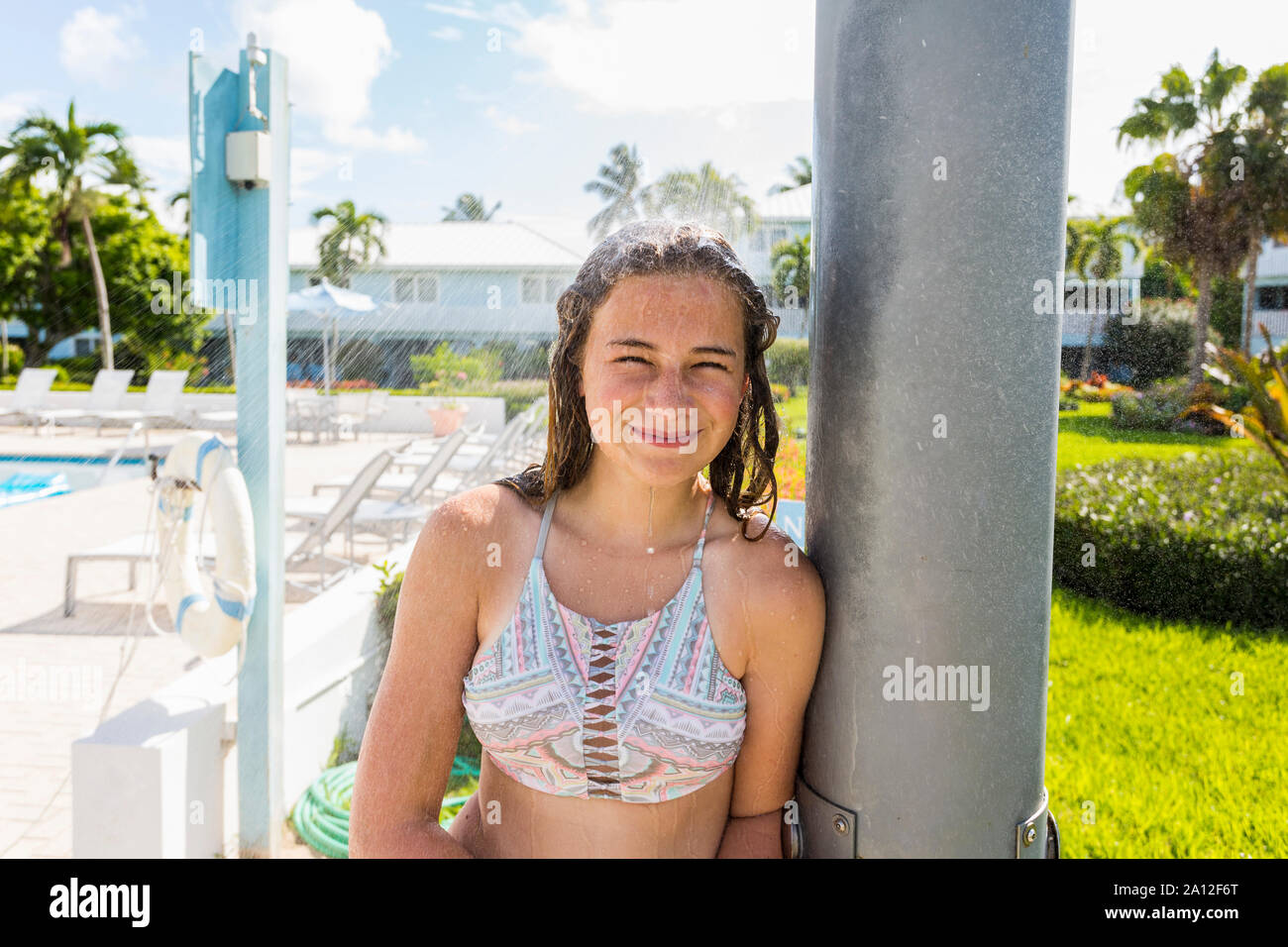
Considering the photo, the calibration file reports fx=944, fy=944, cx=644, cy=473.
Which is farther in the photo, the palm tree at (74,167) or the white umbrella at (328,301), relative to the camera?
the palm tree at (74,167)

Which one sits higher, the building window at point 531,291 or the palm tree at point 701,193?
the palm tree at point 701,193

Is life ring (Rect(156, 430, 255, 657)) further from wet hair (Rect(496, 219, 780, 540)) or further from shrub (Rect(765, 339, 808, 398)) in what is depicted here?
wet hair (Rect(496, 219, 780, 540))


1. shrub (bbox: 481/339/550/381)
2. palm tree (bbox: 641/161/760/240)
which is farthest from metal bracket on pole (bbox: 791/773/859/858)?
shrub (bbox: 481/339/550/381)

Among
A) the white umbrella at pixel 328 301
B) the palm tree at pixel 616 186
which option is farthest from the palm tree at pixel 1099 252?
the white umbrella at pixel 328 301

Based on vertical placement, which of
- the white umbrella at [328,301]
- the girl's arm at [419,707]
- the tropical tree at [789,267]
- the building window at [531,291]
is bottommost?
the girl's arm at [419,707]

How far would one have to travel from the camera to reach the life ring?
372 centimetres

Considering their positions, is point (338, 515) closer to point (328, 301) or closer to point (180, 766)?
point (180, 766)

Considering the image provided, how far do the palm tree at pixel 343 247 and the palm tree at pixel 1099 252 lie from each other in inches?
341

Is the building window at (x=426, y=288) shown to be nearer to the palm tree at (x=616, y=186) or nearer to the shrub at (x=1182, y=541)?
the palm tree at (x=616, y=186)

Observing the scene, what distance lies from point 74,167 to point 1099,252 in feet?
114

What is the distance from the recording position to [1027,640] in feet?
4.32

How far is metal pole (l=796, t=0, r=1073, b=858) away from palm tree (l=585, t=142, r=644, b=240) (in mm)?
5184

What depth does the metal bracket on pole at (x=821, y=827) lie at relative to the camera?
1371 millimetres
